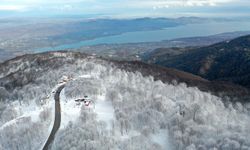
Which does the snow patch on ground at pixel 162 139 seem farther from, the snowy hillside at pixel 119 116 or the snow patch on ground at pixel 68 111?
the snow patch on ground at pixel 68 111

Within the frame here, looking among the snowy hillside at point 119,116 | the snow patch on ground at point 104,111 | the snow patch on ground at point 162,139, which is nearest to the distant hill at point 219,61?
the snowy hillside at point 119,116

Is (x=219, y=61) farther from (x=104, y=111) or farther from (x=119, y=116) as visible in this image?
(x=119, y=116)

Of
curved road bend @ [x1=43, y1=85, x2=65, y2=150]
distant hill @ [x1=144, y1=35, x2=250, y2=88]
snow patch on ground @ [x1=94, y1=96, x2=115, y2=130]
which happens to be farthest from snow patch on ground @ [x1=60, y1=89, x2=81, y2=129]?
distant hill @ [x1=144, y1=35, x2=250, y2=88]

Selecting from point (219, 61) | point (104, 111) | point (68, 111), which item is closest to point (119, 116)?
point (104, 111)

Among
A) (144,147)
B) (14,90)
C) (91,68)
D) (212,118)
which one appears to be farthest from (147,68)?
(144,147)

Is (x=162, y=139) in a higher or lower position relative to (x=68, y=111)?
lower

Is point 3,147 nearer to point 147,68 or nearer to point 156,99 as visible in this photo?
point 156,99

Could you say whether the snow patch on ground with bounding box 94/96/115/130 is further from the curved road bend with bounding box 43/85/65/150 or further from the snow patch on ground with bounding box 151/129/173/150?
the snow patch on ground with bounding box 151/129/173/150
